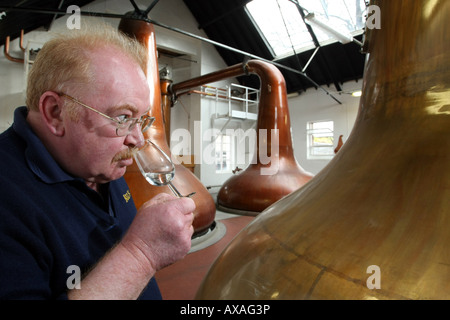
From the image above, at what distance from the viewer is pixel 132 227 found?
Answer: 671 mm

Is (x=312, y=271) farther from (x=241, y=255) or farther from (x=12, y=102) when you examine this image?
(x=12, y=102)

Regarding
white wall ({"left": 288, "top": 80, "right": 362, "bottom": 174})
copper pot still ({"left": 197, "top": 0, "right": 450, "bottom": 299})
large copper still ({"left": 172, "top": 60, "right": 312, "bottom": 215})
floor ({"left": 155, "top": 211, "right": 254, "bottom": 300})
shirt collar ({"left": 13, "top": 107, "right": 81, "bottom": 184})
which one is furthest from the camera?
white wall ({"left": 288, "top": 80, "right": 362, "bottom": 174})

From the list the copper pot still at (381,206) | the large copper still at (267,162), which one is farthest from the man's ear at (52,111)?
the large copper still at (267,162)

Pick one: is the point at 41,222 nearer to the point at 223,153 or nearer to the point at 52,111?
the point at 52,111

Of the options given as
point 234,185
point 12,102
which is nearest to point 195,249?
point 234,185

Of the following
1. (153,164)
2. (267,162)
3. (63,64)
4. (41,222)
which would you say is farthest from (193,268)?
(267,162)

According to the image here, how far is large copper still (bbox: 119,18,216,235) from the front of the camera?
184cm

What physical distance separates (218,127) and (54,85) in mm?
7719

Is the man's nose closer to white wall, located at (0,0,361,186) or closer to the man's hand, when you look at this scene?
A: the man's hand

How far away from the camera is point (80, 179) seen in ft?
2.39

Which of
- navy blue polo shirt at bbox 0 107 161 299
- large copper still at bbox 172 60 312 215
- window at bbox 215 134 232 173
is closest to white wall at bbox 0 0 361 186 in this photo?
window at bbox 215 134 232 173

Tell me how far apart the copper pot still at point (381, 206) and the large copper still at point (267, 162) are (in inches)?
86.1

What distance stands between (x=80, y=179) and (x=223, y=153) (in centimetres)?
799

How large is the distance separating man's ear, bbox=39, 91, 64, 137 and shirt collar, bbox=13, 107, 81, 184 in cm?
4
